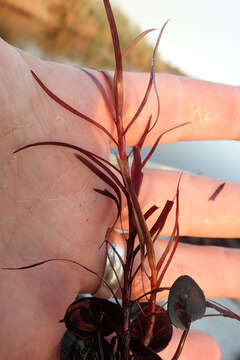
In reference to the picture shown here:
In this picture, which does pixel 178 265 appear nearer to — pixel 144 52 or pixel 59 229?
pixel 59 229

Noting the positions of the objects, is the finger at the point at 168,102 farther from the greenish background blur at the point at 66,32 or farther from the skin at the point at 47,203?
the greenish background blur at the point at 66,32

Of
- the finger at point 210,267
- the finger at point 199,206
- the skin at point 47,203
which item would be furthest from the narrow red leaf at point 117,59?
the finger at point 210,267

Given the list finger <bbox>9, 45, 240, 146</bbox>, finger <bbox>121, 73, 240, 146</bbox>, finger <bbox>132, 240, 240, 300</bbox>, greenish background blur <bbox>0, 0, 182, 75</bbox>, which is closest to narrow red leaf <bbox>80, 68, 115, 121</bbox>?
finger <bbox>9, 45, 240, 146</bbox>

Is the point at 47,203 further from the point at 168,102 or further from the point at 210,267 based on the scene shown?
the point at 210,267

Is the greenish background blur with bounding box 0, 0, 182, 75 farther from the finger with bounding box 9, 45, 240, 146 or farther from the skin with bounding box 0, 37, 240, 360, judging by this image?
the skin with bounding box 0, 37, 240, 360

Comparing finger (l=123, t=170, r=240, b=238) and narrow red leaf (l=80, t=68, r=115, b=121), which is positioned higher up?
narrow red leaf (l=80, t=68, r=115, b=121)

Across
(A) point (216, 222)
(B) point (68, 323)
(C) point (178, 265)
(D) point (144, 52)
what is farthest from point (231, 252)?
(D) point (144, 52)

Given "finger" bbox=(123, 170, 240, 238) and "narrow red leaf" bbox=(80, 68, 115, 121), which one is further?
"finger" bbox=(123, 170, 240, 238)
